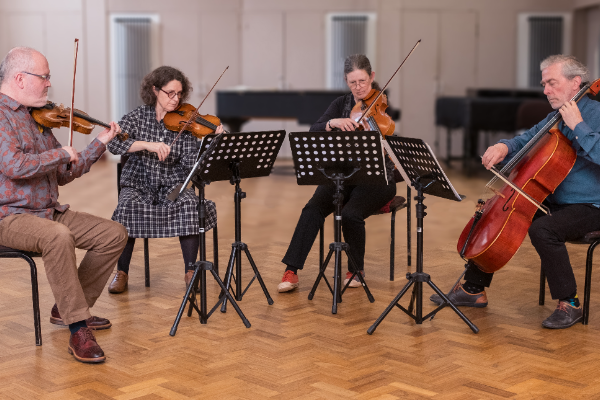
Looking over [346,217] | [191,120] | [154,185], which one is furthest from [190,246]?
[346,217]

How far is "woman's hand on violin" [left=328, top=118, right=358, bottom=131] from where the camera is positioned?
11.2 ft

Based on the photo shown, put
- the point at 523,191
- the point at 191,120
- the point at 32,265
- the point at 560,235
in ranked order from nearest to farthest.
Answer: the point at 32,265 < the point at 523,191 < the point at 560,235 < the point at 191,120

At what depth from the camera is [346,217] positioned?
3576 mm

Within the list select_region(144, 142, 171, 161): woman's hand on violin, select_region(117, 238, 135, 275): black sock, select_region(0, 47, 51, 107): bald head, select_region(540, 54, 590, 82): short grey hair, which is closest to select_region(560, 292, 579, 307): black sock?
select_region(540, 54, 590, 82): short grey hair

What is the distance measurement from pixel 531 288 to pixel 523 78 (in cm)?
763

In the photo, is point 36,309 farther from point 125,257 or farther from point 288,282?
point 288,282

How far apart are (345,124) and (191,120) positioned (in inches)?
29.6

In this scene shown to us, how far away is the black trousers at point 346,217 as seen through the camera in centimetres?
357

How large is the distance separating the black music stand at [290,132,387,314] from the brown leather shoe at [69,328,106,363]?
1.09 meters

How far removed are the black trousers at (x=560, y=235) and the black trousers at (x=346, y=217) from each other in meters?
0.89

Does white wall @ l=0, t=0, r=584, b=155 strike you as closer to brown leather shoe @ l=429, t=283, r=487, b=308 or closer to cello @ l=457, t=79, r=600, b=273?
brown leather shoe @ l=429, t=283, r=487, b=308

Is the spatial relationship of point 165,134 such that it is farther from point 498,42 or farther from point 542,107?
point 498,42

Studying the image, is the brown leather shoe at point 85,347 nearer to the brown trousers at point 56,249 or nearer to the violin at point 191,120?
the brown trousers at point 56,249

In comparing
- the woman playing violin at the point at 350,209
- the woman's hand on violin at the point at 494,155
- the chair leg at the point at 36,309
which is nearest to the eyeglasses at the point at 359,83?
the woman playing violin at the point at 350,209
